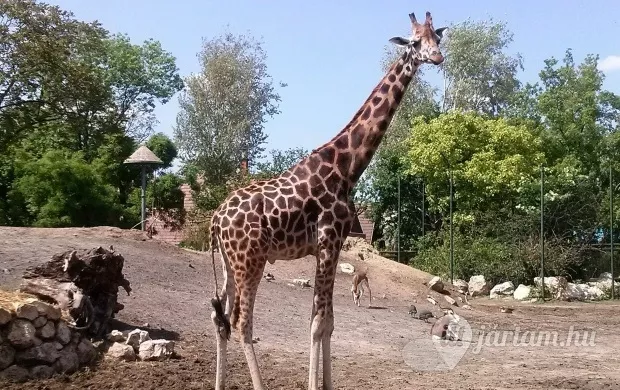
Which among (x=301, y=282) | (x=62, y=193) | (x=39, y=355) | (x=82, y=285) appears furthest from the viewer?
(x=62, y=193)

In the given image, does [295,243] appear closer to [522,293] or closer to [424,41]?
[424,41]

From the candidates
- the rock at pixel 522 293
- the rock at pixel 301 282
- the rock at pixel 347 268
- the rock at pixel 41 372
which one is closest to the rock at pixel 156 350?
the rock at pixel 41 372

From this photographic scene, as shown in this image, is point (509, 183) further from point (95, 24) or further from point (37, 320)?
point (37, 320)

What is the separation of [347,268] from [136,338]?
34.2 feet

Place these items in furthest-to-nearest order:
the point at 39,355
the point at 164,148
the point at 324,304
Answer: the point at 164,148 < the point at 39,355 < the point at 324,304

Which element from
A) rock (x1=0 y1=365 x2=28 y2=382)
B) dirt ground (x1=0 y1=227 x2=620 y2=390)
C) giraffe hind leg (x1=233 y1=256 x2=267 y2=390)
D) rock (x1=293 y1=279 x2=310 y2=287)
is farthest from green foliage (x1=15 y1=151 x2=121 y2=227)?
giraffe hind leg (x1=233 y1=256 x2=267 y2=390)

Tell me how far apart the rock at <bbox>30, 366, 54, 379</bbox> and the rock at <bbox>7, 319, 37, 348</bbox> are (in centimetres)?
25

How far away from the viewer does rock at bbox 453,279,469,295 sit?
20456mm

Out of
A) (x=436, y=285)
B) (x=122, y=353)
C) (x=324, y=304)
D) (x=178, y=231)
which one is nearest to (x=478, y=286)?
(x=436, y=285)

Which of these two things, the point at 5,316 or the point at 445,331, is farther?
the point at 445,331

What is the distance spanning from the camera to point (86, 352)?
27.1 ft

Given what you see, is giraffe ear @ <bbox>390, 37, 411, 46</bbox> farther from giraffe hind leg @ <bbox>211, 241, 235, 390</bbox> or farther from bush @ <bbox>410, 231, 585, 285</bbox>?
bush @ <bbox>410, 231, 585, 285</bbox>

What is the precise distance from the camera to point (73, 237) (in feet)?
49.8

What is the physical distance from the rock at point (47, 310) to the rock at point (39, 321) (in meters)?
0.04
